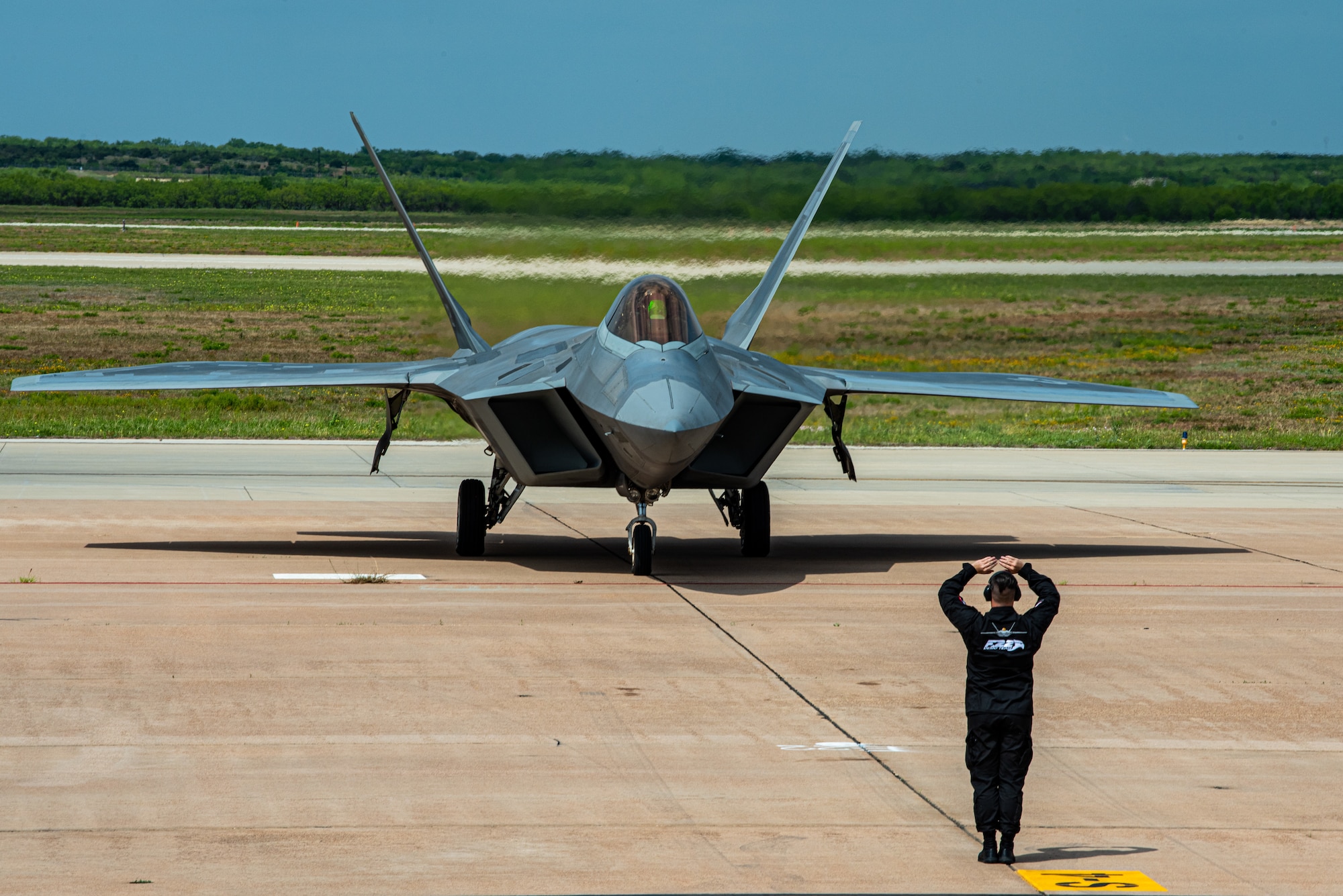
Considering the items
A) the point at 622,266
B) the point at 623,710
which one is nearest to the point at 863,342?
the point at 622,266

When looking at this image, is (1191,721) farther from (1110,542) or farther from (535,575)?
(1110,542)

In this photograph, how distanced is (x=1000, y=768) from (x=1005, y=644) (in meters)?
0.52

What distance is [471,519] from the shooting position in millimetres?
16188

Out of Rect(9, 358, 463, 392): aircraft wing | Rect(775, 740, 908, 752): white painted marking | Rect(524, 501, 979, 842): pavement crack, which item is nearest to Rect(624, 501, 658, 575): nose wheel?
Rect(524, 501, 979, 842): pavement crack

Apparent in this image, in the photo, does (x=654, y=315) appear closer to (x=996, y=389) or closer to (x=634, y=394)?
(x=634, y=394)

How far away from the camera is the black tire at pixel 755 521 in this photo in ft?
53.6

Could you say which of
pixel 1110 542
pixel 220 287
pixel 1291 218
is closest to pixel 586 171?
pixel 1110 542

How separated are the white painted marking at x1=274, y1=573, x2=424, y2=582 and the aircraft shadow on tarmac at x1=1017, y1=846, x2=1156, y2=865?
8606 millimetres

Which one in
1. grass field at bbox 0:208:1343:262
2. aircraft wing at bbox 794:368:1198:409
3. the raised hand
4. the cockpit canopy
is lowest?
aircraft wing at bbox 794:368:1198:409

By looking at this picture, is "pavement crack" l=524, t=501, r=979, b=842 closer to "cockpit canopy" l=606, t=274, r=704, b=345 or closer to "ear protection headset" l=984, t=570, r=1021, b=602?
"ear protection headset" l=984, t=570, r=1021, b=602

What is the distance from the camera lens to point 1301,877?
21.1ft

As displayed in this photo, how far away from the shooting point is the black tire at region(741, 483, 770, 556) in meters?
16.3

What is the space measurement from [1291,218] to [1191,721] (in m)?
49.7

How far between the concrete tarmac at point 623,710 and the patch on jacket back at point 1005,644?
0.90 metres
